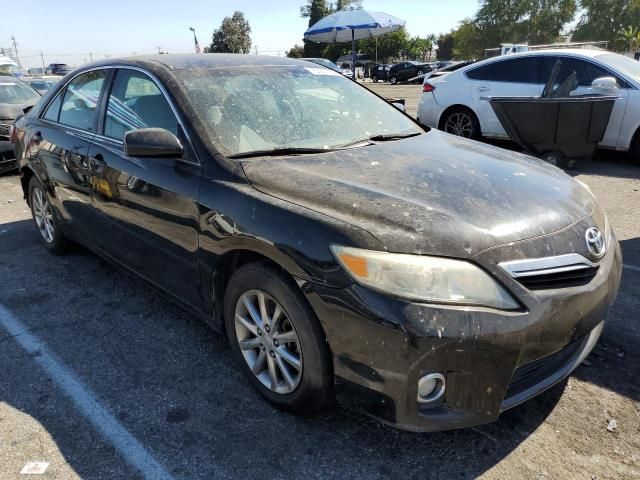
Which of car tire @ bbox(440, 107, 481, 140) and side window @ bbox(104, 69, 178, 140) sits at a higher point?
side window @ bbox(104, 69, 178, 140)

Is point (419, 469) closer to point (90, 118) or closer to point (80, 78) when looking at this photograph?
A: point (90, 118)

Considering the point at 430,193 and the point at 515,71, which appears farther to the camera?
the point at 515,71

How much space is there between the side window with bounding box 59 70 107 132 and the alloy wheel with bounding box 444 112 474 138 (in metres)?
5.84

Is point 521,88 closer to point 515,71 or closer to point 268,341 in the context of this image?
point 515,71

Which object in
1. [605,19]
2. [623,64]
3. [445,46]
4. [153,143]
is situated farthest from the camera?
[445,46]

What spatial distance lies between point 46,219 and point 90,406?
8.69 ft

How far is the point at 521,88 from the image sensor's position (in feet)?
25.4

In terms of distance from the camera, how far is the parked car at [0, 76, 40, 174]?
8.11 meters

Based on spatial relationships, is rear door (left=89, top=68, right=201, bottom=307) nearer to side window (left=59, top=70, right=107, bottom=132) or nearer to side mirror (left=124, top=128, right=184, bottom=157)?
side mirror (left=124, top=128, right=184, bottom=157)

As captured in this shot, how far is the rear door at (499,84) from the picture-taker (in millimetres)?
7660

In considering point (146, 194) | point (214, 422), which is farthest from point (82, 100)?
point (214, 422)

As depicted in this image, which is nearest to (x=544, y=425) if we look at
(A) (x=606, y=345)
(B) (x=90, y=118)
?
(A) (x=606, y=345)

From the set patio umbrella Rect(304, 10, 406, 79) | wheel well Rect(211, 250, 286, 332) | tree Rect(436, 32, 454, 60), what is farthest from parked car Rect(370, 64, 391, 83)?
tree Rect(436, 32, 454, 60)

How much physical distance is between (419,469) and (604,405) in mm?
1027
